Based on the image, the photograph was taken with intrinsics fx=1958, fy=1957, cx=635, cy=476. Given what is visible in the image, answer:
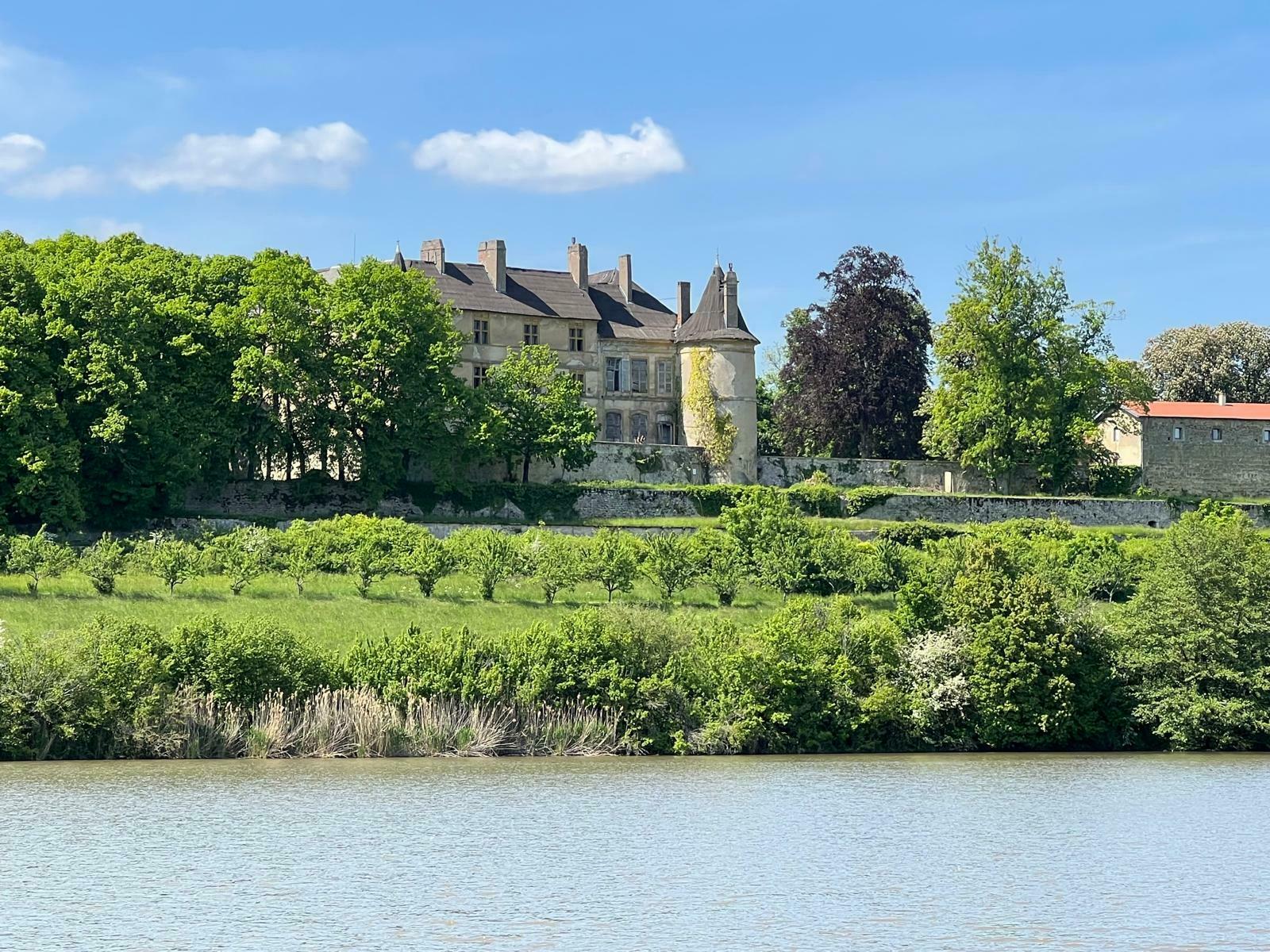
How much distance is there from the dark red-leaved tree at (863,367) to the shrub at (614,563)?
25.7 m

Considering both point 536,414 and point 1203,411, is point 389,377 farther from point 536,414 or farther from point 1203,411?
point 1203,411

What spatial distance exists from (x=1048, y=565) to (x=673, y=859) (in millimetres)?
25021

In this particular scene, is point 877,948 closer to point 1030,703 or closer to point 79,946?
point 79,946

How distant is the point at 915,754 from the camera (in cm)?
3466

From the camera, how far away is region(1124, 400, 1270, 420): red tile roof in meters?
69.4

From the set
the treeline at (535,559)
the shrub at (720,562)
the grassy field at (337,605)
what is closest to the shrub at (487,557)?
the treeline at (535,559)

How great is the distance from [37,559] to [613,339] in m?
30.3

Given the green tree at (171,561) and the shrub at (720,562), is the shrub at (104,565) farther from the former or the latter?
the shrub at (720,562)

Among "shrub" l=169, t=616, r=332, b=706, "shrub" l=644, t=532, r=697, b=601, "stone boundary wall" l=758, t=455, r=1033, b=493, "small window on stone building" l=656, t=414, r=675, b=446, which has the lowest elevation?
"shrub" l=169, t=616, r=332, b=706

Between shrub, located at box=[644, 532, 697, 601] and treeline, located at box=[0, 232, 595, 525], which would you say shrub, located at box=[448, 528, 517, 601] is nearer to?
shrub, located at box=[644, 532, 697, 601]

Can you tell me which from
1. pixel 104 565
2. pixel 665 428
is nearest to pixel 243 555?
pixel 104 565

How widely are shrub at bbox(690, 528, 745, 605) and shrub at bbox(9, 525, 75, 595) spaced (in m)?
14.3

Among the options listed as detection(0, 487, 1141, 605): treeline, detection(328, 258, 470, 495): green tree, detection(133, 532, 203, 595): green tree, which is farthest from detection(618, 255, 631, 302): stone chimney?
detection(133, 532, 203, 595): green tree

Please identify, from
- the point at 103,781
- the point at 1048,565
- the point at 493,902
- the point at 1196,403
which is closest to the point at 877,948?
the point at 493,902
